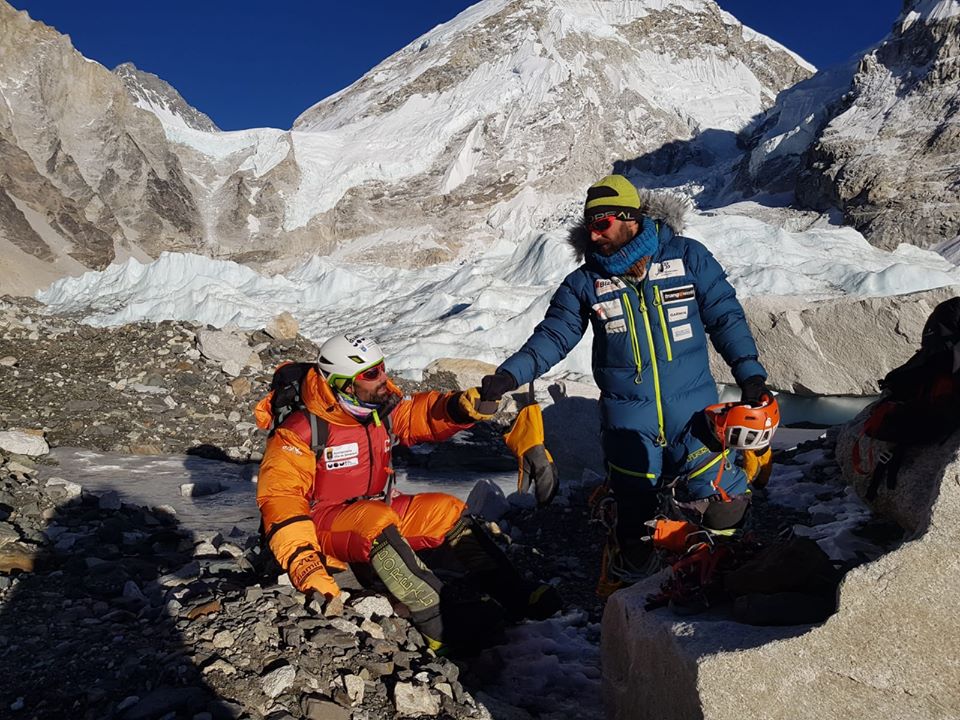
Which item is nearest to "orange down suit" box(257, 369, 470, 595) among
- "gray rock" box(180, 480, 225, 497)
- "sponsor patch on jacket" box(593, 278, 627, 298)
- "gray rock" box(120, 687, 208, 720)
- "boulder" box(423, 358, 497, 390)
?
"gray rock" box(120, 687, 208, 720)

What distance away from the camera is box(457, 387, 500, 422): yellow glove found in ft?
10.3

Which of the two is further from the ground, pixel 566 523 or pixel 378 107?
pixel 378 107

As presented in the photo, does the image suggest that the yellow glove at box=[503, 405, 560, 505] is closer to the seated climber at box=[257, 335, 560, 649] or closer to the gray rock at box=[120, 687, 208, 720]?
the seated climber at box=[257, 335, 560, 649]

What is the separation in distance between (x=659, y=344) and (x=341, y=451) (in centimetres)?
151

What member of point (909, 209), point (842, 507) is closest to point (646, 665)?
point (842, 507)

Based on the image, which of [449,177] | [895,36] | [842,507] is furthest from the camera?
[449,177]

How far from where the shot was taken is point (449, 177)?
40.5 metres

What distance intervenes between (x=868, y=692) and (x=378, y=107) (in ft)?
158

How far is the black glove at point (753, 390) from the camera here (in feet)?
9.27

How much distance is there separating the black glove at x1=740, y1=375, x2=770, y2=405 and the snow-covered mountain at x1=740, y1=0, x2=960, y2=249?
24289 millimetres

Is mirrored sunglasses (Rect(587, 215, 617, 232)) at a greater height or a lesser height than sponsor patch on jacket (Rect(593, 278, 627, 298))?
greater

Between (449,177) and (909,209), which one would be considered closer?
(909,209)

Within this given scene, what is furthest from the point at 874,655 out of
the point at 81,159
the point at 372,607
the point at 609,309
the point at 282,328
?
the point at 81,159

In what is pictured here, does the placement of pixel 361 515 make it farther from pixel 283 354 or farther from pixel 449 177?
pixel 449 177
